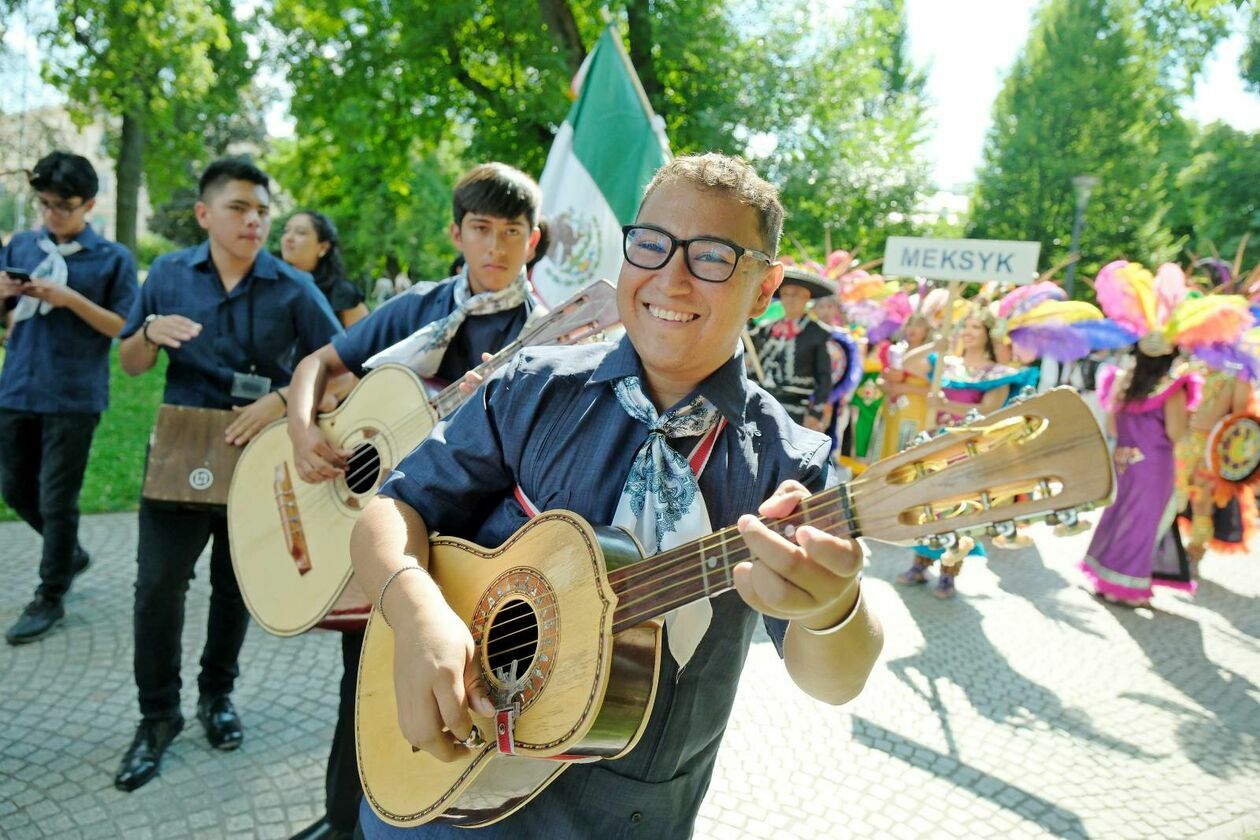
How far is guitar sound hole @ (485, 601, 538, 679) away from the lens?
1518mm

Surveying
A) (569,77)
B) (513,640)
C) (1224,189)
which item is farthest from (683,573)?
(1224,189)

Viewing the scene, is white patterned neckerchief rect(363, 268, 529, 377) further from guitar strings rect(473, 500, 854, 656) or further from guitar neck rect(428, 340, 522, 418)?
guitar strings rect(473, 500, 854, 656)

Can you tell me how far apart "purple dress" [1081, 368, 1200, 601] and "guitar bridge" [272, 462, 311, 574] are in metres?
5.96

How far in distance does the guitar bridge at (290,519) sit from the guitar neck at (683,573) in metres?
1.56

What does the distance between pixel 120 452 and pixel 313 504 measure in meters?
6.80

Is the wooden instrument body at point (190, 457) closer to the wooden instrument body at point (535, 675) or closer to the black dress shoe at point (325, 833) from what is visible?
the black dress shoe at point (325, 833)

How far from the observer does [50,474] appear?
421 centimetres

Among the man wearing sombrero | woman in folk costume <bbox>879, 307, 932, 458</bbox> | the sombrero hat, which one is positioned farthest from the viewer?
woman in folk costume <bbox>879, 307, 932, 458</bbox>

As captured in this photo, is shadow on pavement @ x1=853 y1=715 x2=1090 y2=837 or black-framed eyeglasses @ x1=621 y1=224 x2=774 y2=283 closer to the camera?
black-framed eyeglasses @ x1=621 y1=224 x2=774 y2=283

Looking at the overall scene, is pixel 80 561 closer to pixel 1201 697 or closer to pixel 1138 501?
pixel 1201 697

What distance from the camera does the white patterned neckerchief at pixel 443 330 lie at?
2.59m

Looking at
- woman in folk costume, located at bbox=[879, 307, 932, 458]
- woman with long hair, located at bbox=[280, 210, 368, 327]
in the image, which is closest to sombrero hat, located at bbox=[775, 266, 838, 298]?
woman in folk costume, located at bbox=[879, 307, 932, 458]

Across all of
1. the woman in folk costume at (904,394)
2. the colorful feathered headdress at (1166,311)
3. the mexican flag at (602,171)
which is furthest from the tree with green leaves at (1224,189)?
the mexican flag at (602,171)

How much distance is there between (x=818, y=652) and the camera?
141cm
